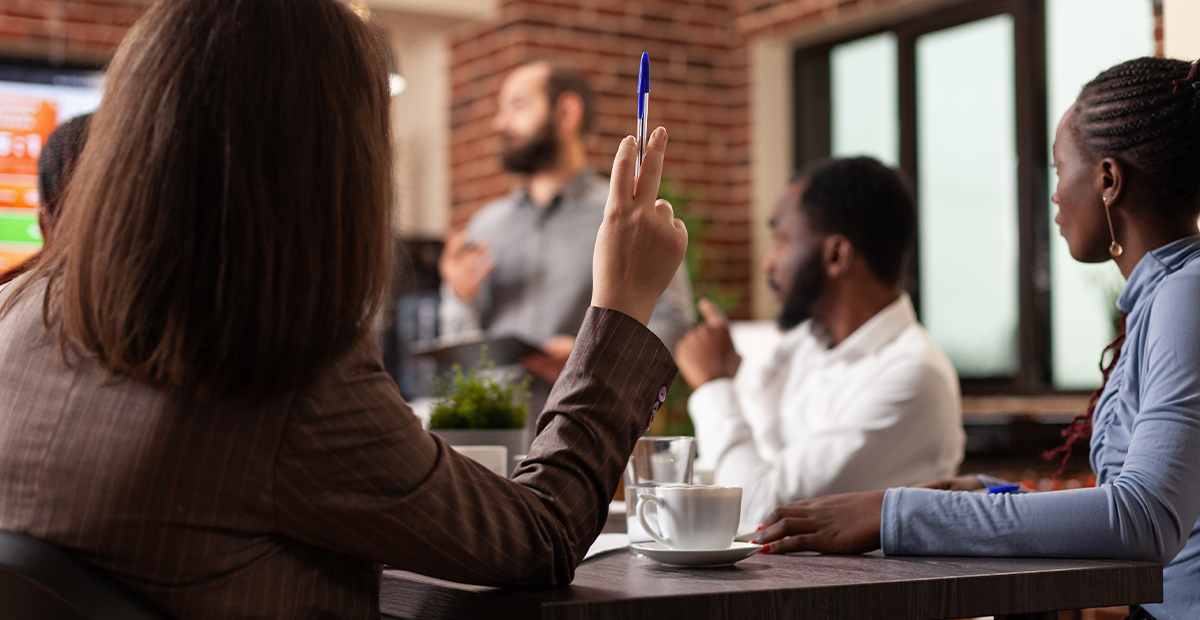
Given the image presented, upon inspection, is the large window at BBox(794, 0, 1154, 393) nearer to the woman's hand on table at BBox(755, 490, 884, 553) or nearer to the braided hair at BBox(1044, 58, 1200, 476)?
the braided hair at BBox(1044, 58, 1200, 476)

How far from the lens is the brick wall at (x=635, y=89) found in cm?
458

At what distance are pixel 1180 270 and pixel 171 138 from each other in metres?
0.99

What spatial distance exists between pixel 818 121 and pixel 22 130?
3.17 metres

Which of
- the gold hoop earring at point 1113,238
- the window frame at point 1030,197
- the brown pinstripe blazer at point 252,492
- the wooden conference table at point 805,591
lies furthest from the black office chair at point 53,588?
the window frame at point 1030,197

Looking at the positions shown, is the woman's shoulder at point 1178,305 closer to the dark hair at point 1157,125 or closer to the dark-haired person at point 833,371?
the dark hair at point 1157,125

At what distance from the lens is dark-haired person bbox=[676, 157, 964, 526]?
1767mm

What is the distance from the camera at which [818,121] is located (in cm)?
492

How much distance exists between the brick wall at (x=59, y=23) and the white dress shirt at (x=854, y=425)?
3.37m

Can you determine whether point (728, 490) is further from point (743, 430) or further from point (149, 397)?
point (743, 430)

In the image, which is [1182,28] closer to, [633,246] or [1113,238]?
[1113,238]

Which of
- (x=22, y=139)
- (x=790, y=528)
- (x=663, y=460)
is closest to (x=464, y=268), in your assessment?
(x=22, y=139)

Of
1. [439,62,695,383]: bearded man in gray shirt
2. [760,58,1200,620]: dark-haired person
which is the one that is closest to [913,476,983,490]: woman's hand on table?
[760,58,1200,620]: dark-haired person

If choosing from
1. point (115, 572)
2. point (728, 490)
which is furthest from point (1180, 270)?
point (115, 572)

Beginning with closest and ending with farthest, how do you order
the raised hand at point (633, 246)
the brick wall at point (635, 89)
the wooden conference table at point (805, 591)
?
the wooden conference table at point (805, 591) < the raised hand at point (633, 246) < the brick wall at point (635, 89)
